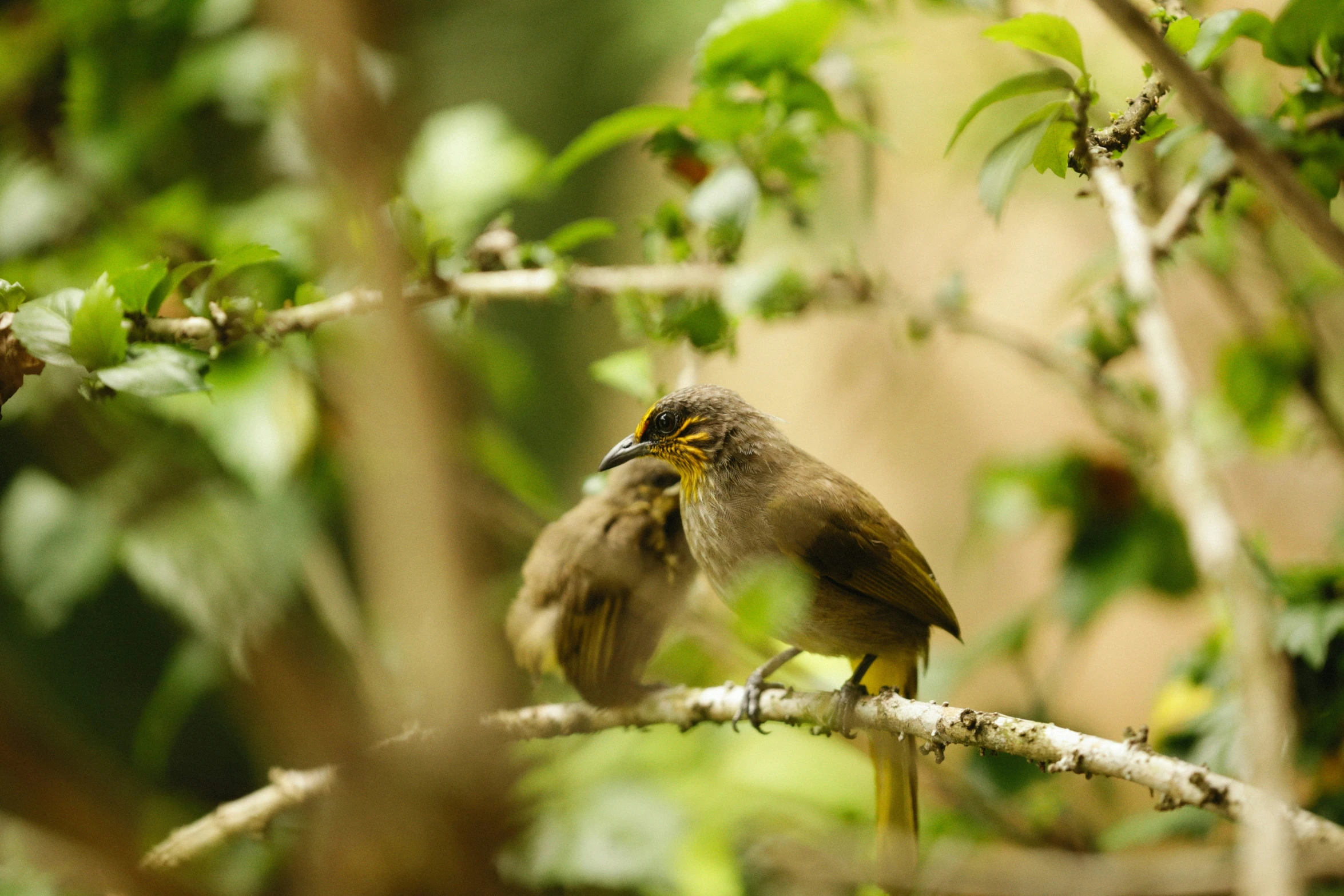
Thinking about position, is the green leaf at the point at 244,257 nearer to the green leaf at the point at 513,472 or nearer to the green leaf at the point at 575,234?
the green leaf at the point at 513,472

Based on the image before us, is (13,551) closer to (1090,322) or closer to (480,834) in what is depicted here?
(480,834)

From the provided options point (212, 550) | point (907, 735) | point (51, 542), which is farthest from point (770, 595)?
point (51, 542)

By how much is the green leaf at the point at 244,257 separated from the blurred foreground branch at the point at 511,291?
77 millimetres

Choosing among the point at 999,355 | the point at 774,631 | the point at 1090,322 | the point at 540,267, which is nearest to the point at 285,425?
the point at 540,267

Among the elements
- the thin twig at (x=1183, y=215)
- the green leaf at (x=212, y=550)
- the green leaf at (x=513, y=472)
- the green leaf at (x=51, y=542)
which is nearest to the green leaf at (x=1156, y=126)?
the thin twig at (x=1183, y=215)

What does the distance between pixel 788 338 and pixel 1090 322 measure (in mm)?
1001

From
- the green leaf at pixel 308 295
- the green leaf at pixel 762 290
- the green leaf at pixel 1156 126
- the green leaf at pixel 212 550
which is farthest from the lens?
the green leaf at pixel 212 550

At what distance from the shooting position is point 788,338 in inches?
113

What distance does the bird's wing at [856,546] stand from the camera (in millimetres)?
1389

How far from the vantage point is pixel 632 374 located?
5.34ft

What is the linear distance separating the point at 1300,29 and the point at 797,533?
35.5 inches

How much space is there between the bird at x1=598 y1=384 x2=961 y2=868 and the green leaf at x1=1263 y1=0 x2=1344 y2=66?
79 cm

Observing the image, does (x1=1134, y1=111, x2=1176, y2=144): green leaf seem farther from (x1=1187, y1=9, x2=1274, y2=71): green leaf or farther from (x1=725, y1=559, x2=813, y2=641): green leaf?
(x1=725, y1=559, x2=813, y2=641): green leaf

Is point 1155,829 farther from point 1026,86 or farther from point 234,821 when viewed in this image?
point 234,821
